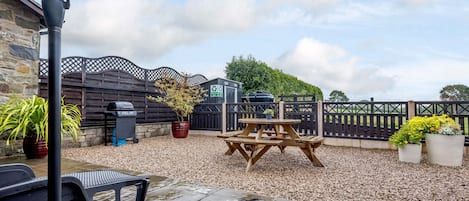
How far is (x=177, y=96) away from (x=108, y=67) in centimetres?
205

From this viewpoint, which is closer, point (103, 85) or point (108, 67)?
point (103, 85)

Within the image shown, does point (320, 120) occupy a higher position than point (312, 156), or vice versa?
point (320, 120)

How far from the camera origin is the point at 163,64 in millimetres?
8953

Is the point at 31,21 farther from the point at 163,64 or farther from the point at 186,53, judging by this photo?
the point at 186,53

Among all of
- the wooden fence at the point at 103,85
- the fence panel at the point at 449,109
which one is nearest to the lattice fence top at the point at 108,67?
the wooden fence at the point at 103,85

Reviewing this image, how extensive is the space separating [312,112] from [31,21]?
6.36 metres

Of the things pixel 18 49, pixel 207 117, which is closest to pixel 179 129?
pixel 207 117

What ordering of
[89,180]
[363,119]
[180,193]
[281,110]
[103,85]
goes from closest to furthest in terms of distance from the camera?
[89,180], [180,193], [363,119], [103,85], [281,110]

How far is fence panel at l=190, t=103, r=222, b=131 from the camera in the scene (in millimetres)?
8633

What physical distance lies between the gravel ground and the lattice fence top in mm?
1918

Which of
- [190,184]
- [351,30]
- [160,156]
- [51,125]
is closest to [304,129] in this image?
[351,30]

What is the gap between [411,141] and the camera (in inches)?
186

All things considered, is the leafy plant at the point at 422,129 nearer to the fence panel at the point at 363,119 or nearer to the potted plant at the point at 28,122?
the fence panel at the point at 363,119

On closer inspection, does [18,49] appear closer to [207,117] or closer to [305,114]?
[207,117]
